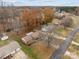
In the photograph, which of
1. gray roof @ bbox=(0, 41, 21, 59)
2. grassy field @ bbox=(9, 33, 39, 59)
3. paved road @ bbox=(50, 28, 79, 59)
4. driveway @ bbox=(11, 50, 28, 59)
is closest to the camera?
gray roof @ bbox=(0, 41, 21, 59)

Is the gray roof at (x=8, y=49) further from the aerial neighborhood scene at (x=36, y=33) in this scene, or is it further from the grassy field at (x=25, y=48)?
the grassy field at (x=25, y=48)

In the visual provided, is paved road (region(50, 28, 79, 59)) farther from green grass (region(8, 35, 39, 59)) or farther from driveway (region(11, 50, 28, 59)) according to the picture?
driveway (region(11, 50, 28, 59))

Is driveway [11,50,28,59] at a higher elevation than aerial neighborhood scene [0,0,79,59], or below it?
below

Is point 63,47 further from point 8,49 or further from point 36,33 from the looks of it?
point 8,49

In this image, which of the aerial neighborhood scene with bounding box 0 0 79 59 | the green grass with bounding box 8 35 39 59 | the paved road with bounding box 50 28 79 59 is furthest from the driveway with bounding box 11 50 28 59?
the paved road with bounding box 50 28 79 59

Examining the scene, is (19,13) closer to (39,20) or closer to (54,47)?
(39,20)

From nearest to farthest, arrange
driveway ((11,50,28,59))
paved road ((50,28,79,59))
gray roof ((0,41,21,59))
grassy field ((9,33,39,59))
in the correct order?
gray roof ((0,41,21,59))
driveway ((11,50,28,59))
paved road ((50,28,79,59))
grassy field ((9,33,39,59))

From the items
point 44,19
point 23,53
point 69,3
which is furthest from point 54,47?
point 69,3

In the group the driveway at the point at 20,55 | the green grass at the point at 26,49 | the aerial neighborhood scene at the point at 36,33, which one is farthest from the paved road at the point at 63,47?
the driveway at the point at 20,55
